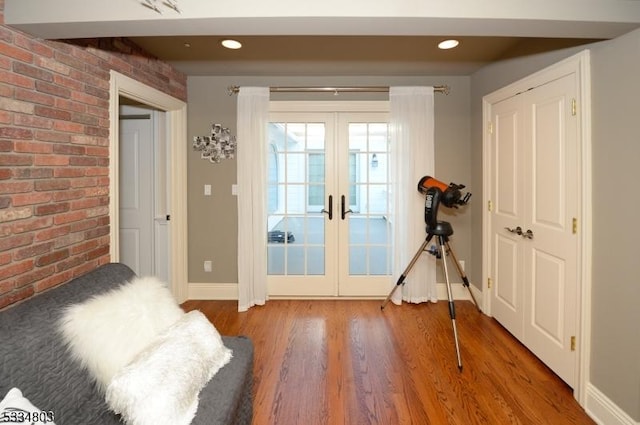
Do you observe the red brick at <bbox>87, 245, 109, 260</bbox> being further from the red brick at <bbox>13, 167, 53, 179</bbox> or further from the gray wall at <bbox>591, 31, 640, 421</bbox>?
the gray wall at <bbox>591, 31, 640, 421</bbox>

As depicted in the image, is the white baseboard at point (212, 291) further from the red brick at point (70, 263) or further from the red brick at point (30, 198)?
the red brick at point (30, 198)

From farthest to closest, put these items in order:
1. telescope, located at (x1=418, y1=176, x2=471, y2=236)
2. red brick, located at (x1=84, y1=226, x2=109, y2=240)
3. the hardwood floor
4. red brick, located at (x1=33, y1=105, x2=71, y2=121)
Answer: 1. telescope, located at (x1=418, y1=176, x2=471, y2=236)
2. red brick, located at (x1=84, y1=226, x2=109, y2=240)
3. the hardwood floor
4. red brick, located at (x1=33, y1=105, x2=71, y2=121)

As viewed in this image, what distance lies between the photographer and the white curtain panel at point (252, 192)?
3.40 m

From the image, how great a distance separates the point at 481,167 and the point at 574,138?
1.23 metres

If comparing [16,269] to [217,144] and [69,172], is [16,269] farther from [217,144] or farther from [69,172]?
[217,144]

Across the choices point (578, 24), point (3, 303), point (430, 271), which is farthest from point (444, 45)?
point (3, 303)

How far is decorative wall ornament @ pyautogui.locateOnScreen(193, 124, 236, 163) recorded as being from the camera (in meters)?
3.54

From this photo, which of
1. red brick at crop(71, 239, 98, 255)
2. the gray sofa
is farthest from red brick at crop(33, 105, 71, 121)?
the gray sofa

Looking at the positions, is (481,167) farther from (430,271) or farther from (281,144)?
(281,144)

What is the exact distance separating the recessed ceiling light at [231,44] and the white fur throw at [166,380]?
2.09 m

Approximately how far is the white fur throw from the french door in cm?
219

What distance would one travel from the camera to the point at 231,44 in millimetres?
2629

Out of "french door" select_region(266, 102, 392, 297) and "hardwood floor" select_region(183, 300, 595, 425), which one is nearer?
"hardwood floor" select_region(183, 300, 595, 425)

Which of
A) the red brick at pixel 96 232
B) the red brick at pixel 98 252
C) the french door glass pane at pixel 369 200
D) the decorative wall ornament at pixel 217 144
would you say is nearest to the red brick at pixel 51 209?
the red brick at pixel 96 232
